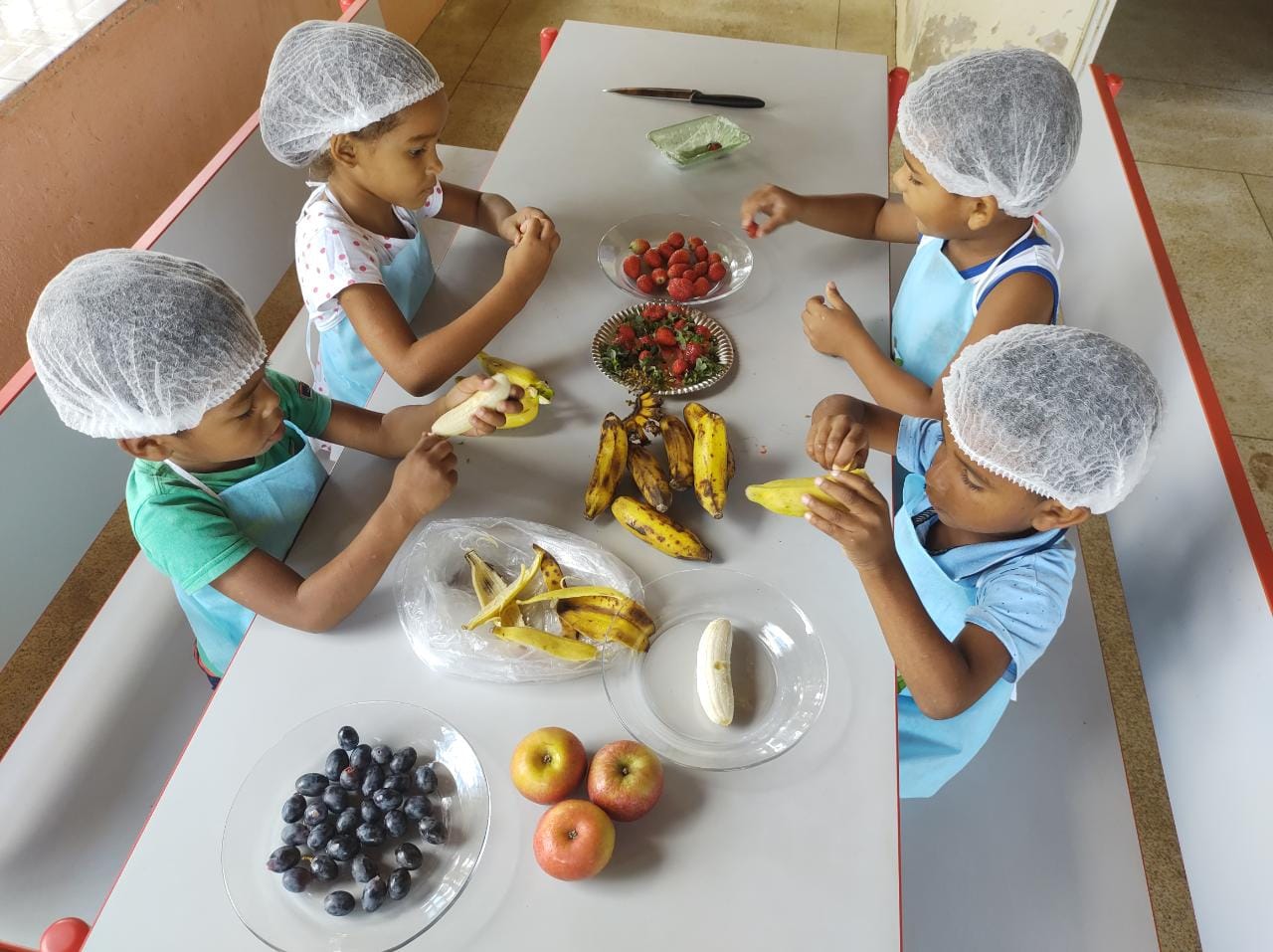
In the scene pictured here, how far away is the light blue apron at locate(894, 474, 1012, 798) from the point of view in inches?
57.0

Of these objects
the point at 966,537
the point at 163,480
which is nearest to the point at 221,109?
the point at 163,480

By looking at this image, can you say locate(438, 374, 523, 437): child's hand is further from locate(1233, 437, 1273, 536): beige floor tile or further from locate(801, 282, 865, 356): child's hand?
locate(1233, 437, 1273, 536): beige floor tile

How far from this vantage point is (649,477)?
149cm

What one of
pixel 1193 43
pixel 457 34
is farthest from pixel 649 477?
pixel 1193 43

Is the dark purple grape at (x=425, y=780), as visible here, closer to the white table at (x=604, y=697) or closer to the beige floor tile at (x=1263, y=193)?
the white table at (x=604, y=697)

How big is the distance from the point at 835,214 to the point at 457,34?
3.67 meters

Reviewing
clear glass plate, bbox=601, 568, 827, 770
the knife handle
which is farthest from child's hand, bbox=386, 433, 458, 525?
the knife handle

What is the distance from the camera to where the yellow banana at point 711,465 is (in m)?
1.47

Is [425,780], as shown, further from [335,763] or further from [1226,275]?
[1226,275]

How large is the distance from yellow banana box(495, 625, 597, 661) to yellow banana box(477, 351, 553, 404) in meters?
0.50

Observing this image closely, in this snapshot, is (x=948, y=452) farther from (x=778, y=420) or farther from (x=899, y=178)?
(x=899, y=178)

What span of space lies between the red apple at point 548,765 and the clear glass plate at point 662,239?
1.04m

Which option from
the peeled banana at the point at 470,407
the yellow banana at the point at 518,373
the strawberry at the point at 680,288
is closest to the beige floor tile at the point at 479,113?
the strawberry at the point at 680,288

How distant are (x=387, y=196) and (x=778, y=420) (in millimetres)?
947
